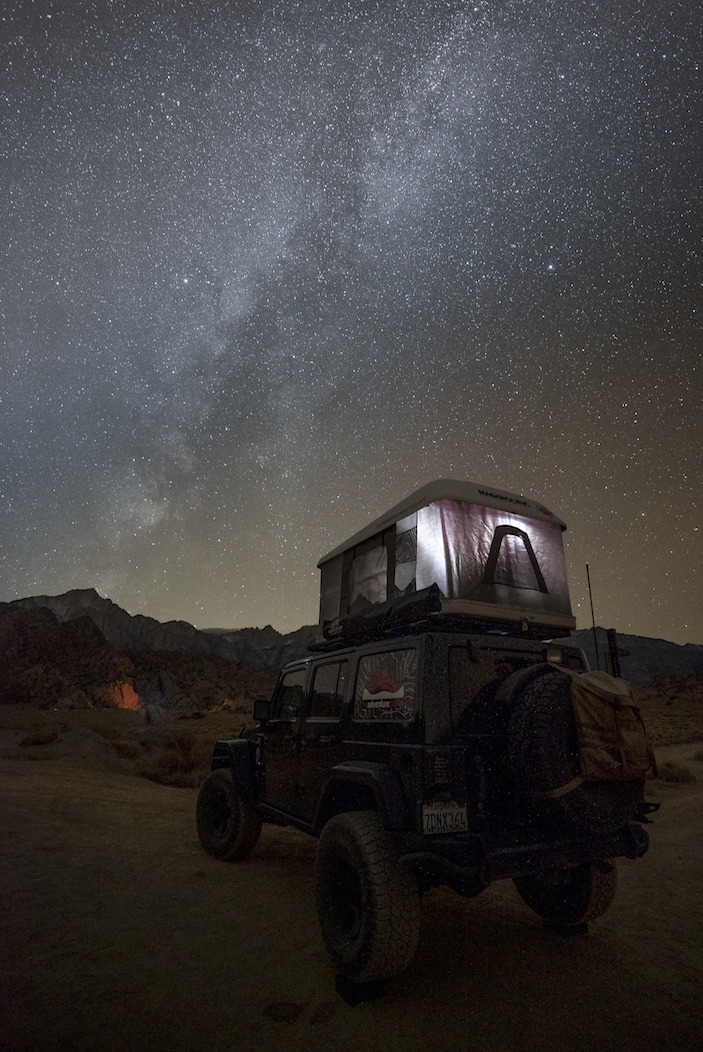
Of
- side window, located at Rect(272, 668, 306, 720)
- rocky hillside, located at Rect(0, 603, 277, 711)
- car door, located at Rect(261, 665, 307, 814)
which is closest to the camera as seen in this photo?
car door, located at Rect(261, 665, 307, 814)

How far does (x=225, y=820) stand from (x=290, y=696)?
192 centimetres

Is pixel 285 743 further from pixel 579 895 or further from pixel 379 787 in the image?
pixel 579 895

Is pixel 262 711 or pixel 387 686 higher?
pixel 387 686

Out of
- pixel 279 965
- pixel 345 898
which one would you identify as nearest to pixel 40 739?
pixel 279 965

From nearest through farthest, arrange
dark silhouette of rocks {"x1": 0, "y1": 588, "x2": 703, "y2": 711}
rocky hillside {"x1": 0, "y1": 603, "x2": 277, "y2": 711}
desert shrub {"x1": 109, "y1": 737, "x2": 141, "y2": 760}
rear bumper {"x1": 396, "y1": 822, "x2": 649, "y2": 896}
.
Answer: rear bumper {"x1": 396, "y1": 822, "x2": 649, "y2": 896} < desert shrub {"x1": 109, "y1": 737, "x2": 141, "y2": 760} < rocky hillside {"x1": 0, "y1": 603, "x2": 277, "y2": 711} < dark silhouette of rocks {"x1": 0, "y1": 588, "x2": 703, "y2": 711}

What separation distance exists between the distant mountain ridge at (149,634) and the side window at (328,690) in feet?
250

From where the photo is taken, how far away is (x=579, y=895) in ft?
14.4

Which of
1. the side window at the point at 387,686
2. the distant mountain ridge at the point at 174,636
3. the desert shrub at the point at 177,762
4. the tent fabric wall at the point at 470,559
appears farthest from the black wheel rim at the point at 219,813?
the distant mountain ridge at the point at 174,636

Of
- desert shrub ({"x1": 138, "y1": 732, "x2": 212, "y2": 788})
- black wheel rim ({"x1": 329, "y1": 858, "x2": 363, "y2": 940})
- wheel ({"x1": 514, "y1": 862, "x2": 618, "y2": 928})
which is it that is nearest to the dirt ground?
wheel ({"x1": 514, "y1": 862, "x2": 618, "y2": 928})

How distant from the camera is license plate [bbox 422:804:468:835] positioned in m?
3.42

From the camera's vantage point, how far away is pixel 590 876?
4.34m

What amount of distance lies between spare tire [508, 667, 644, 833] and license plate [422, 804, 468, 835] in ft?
1.33

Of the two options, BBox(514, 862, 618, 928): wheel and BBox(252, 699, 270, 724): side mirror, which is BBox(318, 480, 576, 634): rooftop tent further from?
BBox(514, 862, 618, 928): wheel

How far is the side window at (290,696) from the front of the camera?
568cm
